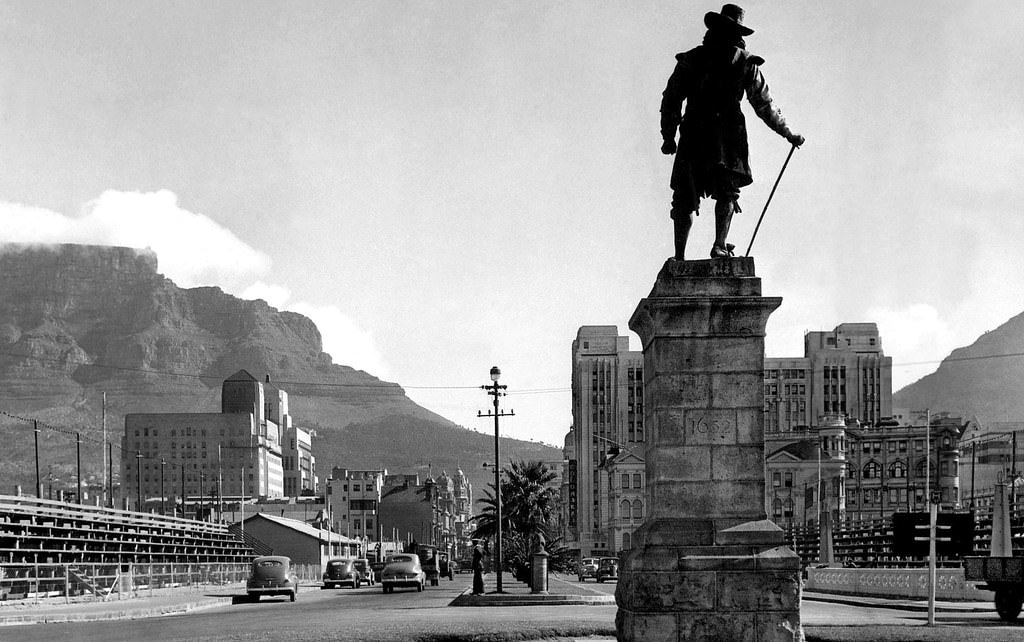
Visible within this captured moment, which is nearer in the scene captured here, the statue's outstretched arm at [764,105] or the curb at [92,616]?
the statue's outstretched arm at [764,105]

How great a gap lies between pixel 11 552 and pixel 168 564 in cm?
1606

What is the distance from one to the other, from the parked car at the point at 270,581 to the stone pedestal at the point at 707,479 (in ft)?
120

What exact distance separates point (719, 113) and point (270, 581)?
3802 cm

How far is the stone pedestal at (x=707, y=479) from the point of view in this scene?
14828 millimetres

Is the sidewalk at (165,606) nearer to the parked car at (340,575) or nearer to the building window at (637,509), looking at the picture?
the parked car at (340,575)

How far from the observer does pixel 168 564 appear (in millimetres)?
62062

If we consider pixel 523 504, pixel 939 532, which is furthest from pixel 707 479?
pixel 523 504

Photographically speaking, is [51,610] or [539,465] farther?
[539,465]

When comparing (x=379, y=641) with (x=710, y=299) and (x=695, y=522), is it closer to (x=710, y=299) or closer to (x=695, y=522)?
(x=695, y=522)

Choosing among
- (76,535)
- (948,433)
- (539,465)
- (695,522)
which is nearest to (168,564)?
(76,535)

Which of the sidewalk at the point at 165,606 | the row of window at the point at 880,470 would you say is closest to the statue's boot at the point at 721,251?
the sidewalk at the point at 165,606

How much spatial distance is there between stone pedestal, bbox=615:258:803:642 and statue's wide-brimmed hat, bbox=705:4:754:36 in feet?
9.45

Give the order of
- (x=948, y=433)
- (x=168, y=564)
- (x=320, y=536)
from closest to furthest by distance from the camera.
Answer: (x=168, y=564) < (x=320, y=536) < (x=948, y=433)

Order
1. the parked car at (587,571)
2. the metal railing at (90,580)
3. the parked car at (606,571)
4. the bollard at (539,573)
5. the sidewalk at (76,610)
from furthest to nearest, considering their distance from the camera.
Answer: the parked car at (587,571), the parked car at (606,571), the bollard at (539,573), the metal railing at (90,580), the sidewalk at (76,610)
